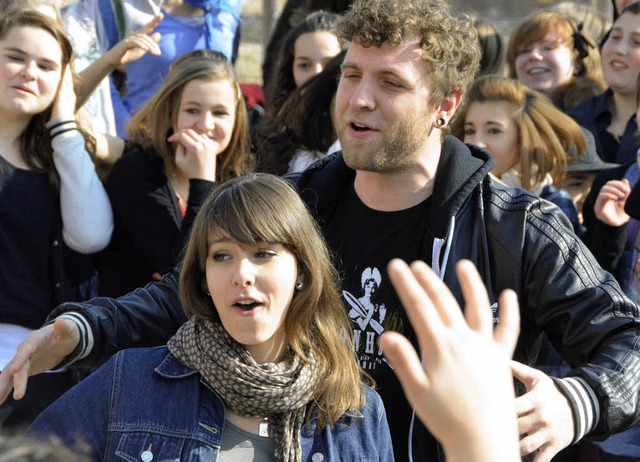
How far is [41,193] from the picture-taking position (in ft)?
15.0

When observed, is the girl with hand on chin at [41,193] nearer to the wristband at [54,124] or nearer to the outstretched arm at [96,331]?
the wristband at [54,124]

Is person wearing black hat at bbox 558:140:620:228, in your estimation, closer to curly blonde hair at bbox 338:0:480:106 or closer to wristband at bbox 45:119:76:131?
curly blonde hair at bbox 338:0:480:106

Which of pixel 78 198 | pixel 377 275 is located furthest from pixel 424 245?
pixel 78 198

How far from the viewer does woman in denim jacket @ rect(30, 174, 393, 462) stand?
293 cm

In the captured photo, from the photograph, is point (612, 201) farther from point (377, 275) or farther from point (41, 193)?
point (41, 193)

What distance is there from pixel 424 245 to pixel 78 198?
1634 millimetres

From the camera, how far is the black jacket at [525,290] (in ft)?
11.3

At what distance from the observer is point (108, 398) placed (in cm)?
293

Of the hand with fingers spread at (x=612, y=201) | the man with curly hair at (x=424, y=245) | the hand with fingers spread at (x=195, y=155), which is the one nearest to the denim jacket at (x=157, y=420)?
the man with curly hair at (x=424, y=245)

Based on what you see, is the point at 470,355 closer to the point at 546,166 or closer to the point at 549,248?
the point at 549,248

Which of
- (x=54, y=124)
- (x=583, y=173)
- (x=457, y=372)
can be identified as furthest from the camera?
(x=583, y=173)

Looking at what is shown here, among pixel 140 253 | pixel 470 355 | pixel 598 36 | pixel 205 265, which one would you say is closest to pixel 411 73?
pixel 205 265

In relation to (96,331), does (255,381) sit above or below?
below

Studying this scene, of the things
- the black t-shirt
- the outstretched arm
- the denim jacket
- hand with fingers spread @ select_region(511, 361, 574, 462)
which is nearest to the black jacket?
the outstretched arm
